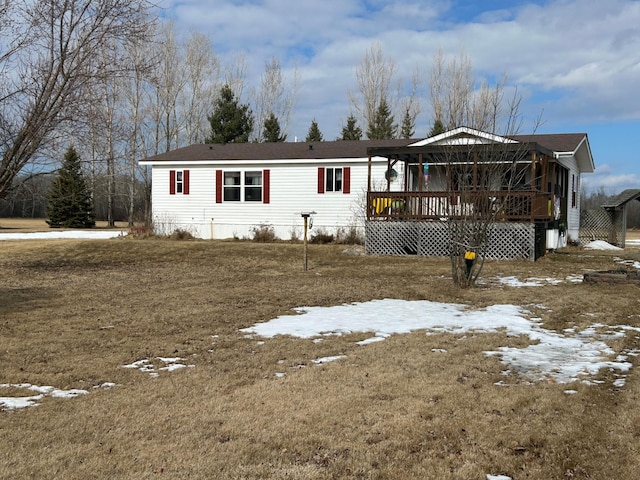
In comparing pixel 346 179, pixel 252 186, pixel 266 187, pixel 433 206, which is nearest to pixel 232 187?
pixel 252 186

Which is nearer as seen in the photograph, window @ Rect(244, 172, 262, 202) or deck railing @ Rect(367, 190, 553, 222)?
deck railing @ Rect(367, 190, 553, 222)

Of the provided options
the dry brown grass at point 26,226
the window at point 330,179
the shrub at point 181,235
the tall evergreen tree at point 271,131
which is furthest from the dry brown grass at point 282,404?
the tall evergreen tree at point 271,131

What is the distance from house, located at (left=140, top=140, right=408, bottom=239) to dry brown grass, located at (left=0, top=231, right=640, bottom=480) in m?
12.1

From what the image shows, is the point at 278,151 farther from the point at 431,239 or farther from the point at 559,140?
the point at 559,140

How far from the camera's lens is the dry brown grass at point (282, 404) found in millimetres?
3334

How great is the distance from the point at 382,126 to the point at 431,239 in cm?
2794

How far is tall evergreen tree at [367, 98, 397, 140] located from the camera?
42.8m

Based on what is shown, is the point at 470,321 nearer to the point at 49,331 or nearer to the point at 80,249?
the point at 49,331

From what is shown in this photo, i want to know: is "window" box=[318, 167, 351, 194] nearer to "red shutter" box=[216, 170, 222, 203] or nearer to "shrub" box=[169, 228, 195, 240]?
"red shutter" box=[216, 170, 222, 203]

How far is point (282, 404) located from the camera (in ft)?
14.3

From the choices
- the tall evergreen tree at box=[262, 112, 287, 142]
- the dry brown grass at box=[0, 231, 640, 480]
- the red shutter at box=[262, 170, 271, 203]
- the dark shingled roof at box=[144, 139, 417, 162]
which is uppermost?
the tall evergreen tree at box=[262, 112, 287, 142]

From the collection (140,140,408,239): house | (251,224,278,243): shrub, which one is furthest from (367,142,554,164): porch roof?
(251,224,278,243): shrub

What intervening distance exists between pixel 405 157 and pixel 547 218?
16.6 ft

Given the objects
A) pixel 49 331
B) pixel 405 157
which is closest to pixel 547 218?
pixel 405 157
